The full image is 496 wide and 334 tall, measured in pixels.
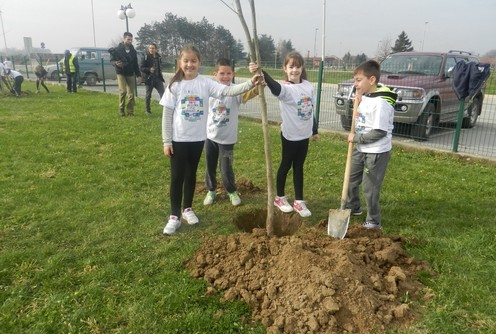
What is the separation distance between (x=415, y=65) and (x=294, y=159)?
5.70 meters

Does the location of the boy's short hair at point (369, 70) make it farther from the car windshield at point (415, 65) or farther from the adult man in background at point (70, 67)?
the adult man in background at point (70, 67)

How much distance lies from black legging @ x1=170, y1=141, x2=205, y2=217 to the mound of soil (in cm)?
68

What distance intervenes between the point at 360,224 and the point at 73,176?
3.99 m

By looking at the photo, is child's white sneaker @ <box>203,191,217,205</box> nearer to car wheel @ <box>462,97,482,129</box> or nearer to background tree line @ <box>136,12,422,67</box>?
car wheel @ <box>462,97,482,129</box>

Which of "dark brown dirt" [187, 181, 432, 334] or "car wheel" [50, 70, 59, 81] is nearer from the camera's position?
"dark brown dirt" [187, 181, 432, 334]

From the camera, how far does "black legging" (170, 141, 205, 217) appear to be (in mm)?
3727

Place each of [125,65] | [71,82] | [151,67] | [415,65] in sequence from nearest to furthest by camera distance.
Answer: [415,65] < [125,65] < [151,67] < [71,82]

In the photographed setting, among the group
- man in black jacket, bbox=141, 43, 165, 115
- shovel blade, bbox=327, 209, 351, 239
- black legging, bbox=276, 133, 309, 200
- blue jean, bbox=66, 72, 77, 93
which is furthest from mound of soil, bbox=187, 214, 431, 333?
blue jean, bbox=66, 72, 77, 93

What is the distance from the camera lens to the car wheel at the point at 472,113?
9.74m

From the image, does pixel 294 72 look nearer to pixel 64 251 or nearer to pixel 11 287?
pixel 64 251

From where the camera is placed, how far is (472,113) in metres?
9.99

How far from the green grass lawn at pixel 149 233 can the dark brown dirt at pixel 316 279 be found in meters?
0.13

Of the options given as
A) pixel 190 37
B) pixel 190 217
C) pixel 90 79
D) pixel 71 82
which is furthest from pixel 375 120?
pixel 190 37

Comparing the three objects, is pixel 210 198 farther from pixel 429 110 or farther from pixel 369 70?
pixel 429 110
